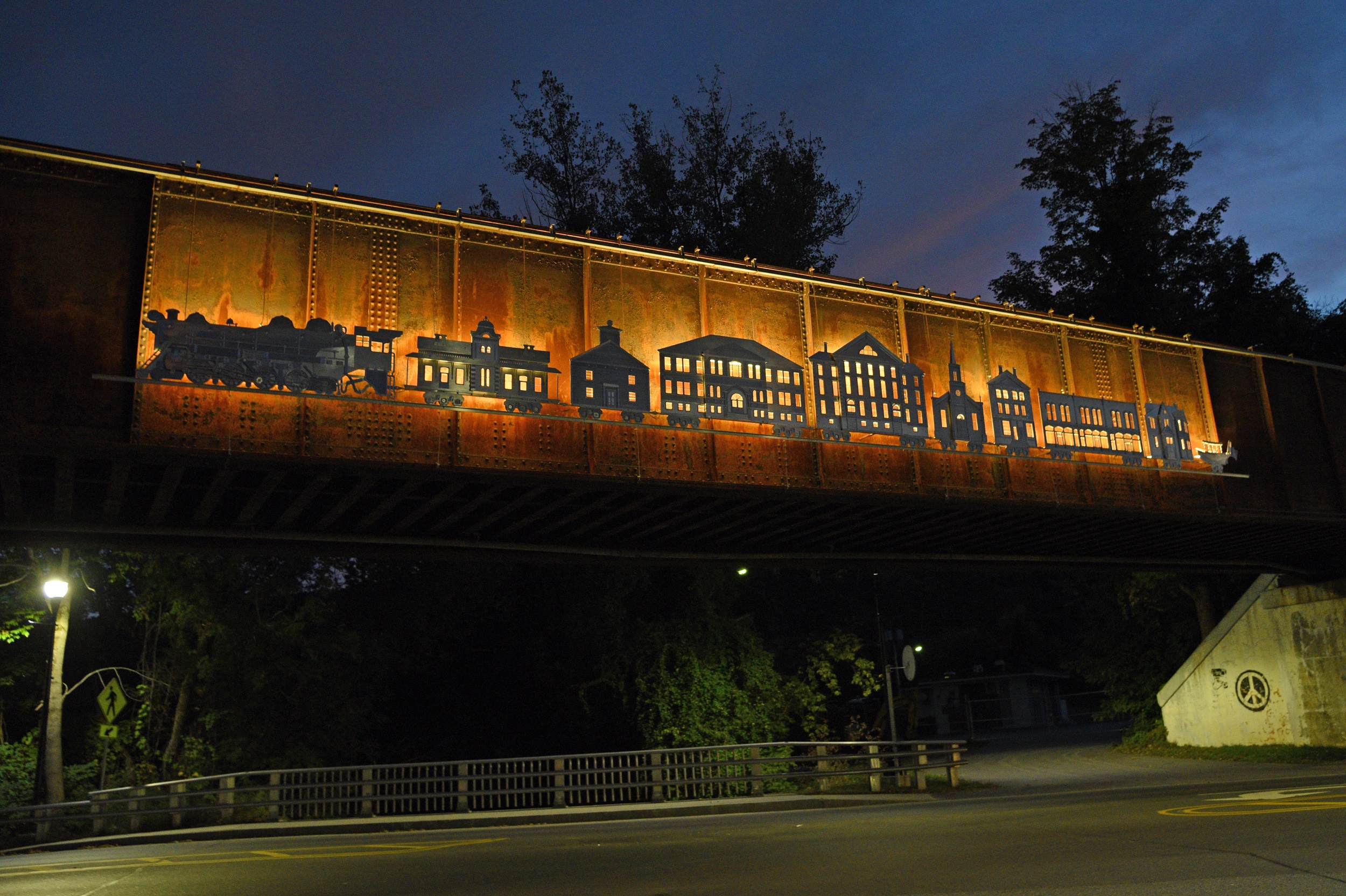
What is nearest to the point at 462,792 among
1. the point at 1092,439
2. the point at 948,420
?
the point at 948,420

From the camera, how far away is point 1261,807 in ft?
44.6

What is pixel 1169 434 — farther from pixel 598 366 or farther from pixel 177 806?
pixel 177 806

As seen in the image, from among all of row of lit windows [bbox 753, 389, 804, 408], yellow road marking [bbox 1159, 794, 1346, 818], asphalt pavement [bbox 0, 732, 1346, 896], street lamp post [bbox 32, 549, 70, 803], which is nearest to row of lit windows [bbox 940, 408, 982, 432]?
row of lit windows [bbox 753, 389, 804, 408]

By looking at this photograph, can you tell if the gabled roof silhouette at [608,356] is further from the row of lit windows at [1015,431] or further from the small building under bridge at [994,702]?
the small building under bridge at [994,702]

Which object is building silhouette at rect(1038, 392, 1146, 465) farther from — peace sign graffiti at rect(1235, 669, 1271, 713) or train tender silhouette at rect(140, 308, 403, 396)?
train tender silhouette at rect(140, 308, 403, 396)

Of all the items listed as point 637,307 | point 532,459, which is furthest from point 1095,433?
point 532,459

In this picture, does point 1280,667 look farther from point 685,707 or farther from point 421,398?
point 421,398

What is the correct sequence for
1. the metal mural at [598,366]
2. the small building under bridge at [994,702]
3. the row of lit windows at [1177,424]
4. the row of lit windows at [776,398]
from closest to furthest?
1. the metal mural at [598,366]
2. the row of lit windows at [776,398]
3. the row of lit windows at [1177,424]
4. the small building under bridge at [994,702]

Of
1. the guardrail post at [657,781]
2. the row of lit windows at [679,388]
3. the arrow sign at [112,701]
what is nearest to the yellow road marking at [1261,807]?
the guardrail post at [657,781]

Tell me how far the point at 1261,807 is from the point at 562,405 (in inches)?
454

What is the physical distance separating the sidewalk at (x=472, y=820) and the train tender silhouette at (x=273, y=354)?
815 centimetres

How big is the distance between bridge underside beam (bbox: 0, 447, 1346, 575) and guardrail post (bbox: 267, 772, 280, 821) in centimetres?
501

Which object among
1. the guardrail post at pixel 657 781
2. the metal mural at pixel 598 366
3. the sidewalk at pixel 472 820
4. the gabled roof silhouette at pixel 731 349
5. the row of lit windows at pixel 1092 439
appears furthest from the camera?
the row of lit windows at pixel 1092 439

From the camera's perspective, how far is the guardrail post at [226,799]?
1905 centimetres
